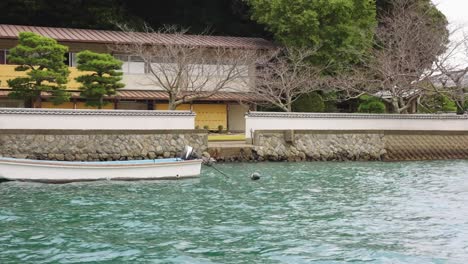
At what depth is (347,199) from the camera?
17.3 meters

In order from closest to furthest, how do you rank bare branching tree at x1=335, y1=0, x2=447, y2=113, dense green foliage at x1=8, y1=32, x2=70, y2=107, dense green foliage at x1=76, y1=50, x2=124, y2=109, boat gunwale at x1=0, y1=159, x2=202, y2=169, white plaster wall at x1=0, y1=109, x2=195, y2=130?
boat gunwale at x1=0, y1=159, x2=202, y2=169 < white plaster wall at x1=0, y1=109, x2=195, y2=130 < dense green foliage at x1=8, y1=32, x2=70, y2=107 < dense green foliage at x1=76, y1=50, x2=124, y2=109 < bare branching tree at x1=335, y1=0, x2=447, y2=113

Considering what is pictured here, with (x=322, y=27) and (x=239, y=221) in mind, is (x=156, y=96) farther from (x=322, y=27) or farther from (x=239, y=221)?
(x=239, y=221)

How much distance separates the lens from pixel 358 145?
31281mm

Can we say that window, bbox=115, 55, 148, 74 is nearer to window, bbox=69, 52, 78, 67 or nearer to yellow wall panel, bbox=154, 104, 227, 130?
window, bbox=69, 52, 78, 67

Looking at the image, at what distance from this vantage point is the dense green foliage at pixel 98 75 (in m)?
30.8

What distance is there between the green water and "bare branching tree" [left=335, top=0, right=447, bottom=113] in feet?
40.5

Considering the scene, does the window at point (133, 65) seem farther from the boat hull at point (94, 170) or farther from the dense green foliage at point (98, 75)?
the boat hull at point (94, 170)

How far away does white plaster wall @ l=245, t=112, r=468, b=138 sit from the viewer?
30.3 meters

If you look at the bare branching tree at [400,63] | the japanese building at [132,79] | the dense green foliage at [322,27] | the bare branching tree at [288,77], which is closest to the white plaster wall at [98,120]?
the japanese building at [132,79]

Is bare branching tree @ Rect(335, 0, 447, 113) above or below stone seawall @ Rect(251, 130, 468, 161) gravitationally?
above

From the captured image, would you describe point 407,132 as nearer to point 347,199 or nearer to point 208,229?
point 347,199

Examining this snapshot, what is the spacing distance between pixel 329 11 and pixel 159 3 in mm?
17271

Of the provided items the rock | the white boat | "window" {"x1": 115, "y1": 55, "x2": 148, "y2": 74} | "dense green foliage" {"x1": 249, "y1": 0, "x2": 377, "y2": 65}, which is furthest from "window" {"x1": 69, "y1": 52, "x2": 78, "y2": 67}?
the white boat

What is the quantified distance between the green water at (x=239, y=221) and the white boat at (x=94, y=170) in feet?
1.69
